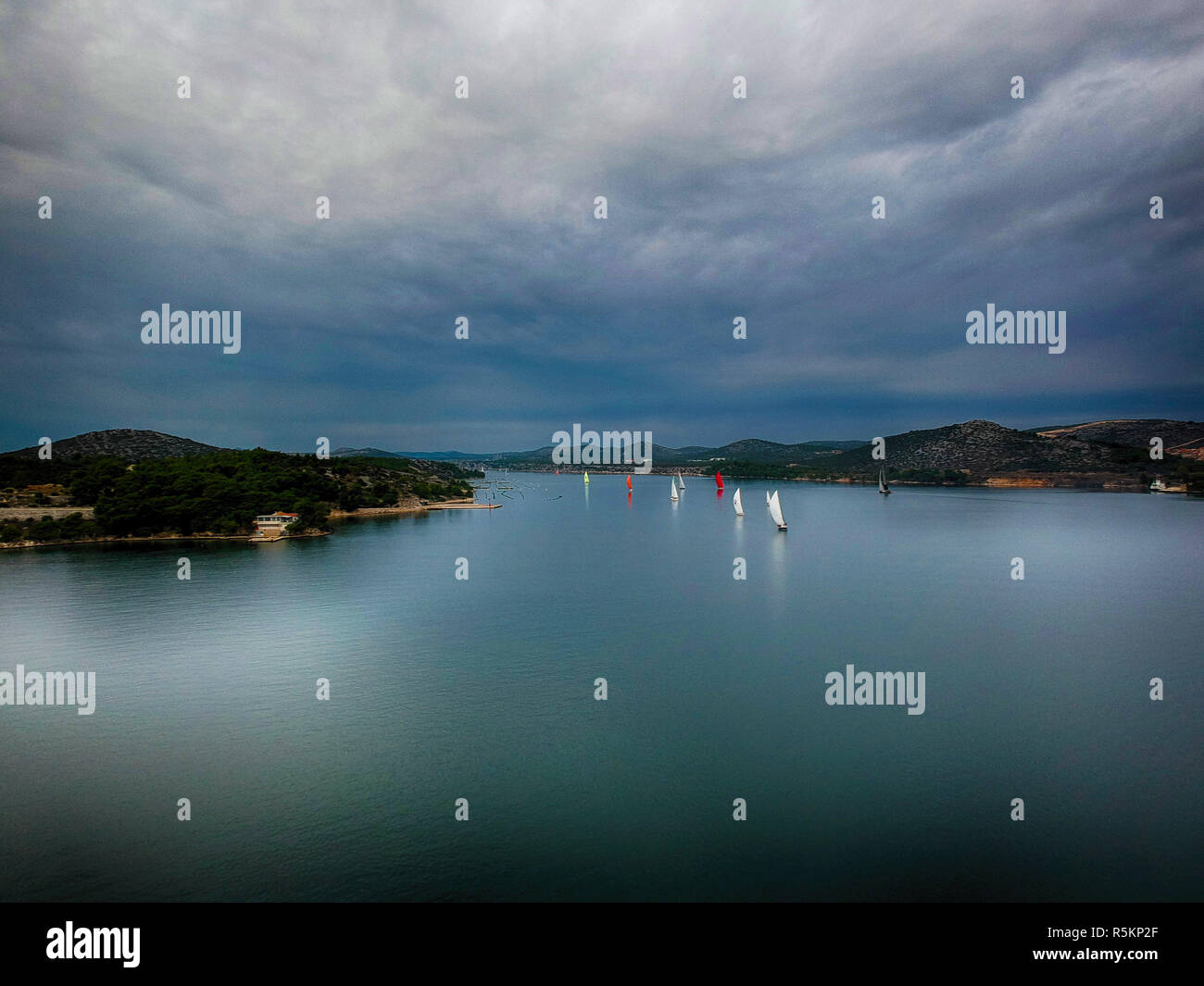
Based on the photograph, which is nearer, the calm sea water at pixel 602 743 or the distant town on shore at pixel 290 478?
the calm sea water at pixel 602 743

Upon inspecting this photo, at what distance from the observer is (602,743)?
14914 mm

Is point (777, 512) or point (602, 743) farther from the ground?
point (777, 512)

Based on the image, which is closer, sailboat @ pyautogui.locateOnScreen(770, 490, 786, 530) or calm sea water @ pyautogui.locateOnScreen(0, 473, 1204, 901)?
calm sea water @ pyautogui.locateOnScreen(0, 473, 1204, 901)

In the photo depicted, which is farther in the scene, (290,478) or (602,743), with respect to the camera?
(290,478)

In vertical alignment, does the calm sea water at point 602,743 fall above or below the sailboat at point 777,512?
below

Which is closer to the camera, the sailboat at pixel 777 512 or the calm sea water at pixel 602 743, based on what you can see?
the calm sea water at pixel 602 743

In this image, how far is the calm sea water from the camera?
10164 mm

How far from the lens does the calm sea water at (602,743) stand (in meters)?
10.2

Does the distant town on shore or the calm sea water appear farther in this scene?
the distant town on shore

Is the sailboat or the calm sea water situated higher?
the sailboat

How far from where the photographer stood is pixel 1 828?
37.5ft
